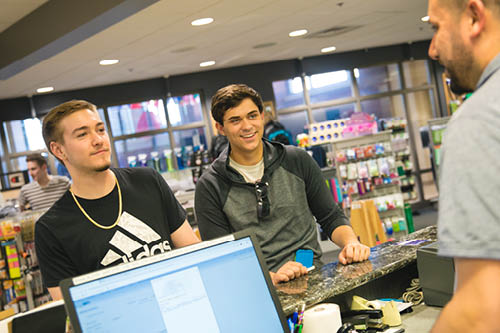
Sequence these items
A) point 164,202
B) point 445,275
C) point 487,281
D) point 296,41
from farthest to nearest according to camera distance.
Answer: point 296,41 → point 164,202 → point 445,275 → point 487,281

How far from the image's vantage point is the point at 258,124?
2455 mm

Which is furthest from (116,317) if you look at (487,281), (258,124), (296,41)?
(296,41)

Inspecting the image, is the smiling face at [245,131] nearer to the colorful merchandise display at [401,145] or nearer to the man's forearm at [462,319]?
the man's forearm at [462,319]

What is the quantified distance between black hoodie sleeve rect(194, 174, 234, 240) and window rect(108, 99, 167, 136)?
7.41 metres

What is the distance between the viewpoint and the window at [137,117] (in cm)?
949

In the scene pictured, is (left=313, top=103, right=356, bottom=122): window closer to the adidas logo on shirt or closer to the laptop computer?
the adidas logo on shirt

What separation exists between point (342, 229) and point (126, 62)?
5795mm

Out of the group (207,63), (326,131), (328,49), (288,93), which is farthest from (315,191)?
(288,93)

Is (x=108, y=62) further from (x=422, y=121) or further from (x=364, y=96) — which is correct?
(x=422, y=121)

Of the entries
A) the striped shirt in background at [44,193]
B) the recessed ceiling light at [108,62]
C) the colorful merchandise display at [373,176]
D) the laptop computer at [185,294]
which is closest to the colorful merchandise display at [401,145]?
the colorful merchandise display at [373,176]

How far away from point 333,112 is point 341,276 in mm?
8902

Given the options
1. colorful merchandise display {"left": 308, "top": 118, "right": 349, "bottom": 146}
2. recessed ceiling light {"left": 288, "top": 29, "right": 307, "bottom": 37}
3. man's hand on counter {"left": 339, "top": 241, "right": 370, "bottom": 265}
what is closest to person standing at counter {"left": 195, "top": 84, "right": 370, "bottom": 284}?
man's hand on counter {"left": 339, "top": 241, "right": 370, "bottom": 265}

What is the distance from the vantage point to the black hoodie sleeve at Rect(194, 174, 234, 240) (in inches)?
94.0

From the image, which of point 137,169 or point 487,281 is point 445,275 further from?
point 137,169
